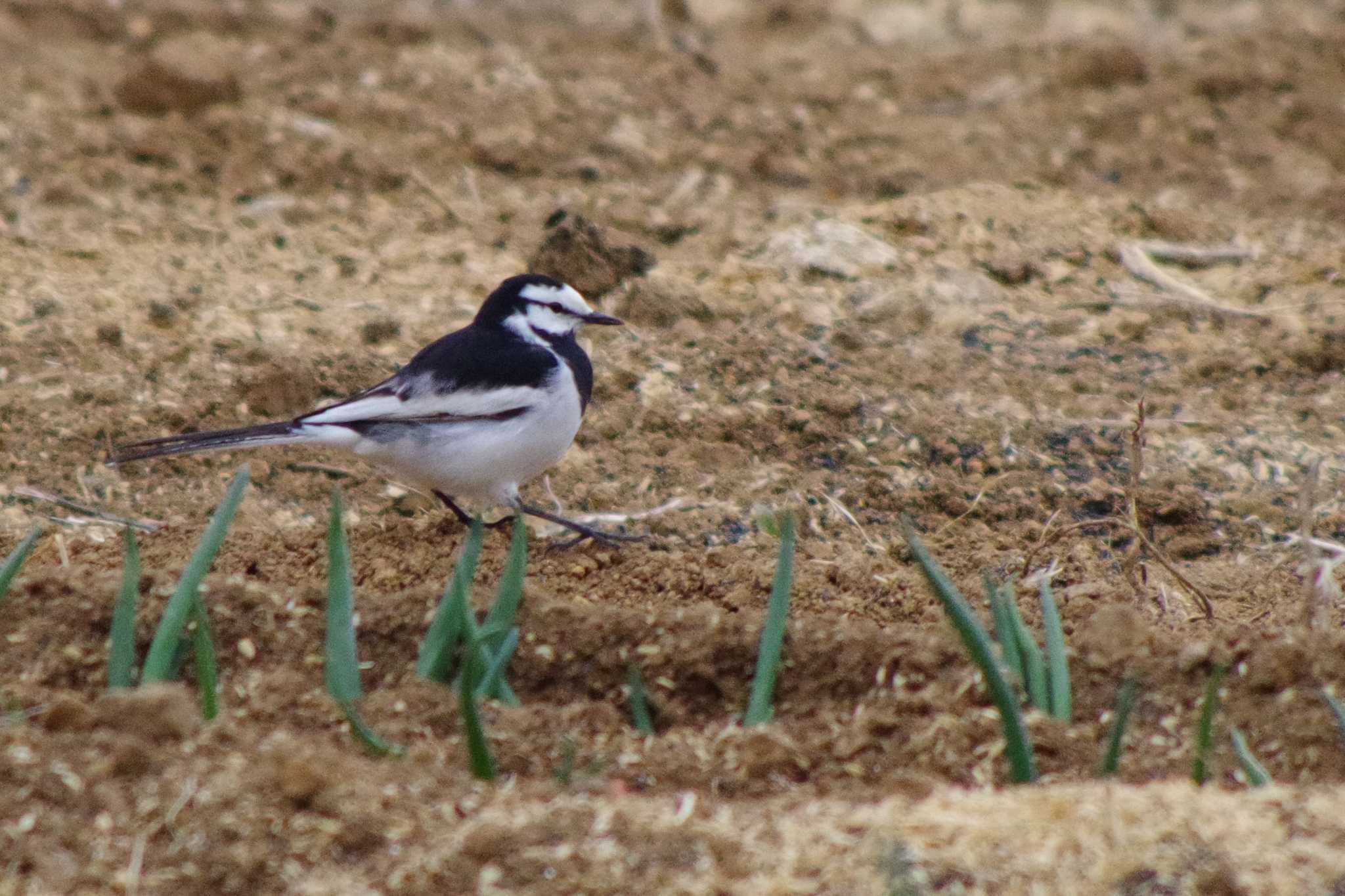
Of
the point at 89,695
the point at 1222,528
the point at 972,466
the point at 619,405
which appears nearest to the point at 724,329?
the point at 619,405

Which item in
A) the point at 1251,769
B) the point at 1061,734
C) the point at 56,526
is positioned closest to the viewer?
the point at 1251,769

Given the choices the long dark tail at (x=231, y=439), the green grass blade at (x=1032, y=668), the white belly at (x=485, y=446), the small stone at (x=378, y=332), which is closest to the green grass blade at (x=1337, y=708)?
the green grass blade at (x=1032, y=668)

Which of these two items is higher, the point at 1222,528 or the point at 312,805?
the point at 312,805

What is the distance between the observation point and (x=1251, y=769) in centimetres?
283

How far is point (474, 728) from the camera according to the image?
9.27 ft

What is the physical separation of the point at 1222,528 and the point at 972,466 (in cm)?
75

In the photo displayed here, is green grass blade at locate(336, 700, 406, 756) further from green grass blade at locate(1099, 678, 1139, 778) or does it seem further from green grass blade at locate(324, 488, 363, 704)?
green grass blade at locate(1099, 678, 1139, 778)

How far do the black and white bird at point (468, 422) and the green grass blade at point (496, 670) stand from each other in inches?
49.2

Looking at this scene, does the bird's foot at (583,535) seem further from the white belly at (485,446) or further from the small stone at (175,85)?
the small stone at (175,85)

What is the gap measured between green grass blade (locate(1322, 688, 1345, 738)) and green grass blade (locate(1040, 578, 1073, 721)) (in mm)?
447

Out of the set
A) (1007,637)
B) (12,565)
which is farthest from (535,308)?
(1007,637)

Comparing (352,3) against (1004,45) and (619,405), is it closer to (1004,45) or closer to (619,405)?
(1004,45)

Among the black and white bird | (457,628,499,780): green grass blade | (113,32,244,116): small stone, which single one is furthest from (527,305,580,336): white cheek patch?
(113,32,244,116): small stone

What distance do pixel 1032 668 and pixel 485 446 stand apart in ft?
6.74
